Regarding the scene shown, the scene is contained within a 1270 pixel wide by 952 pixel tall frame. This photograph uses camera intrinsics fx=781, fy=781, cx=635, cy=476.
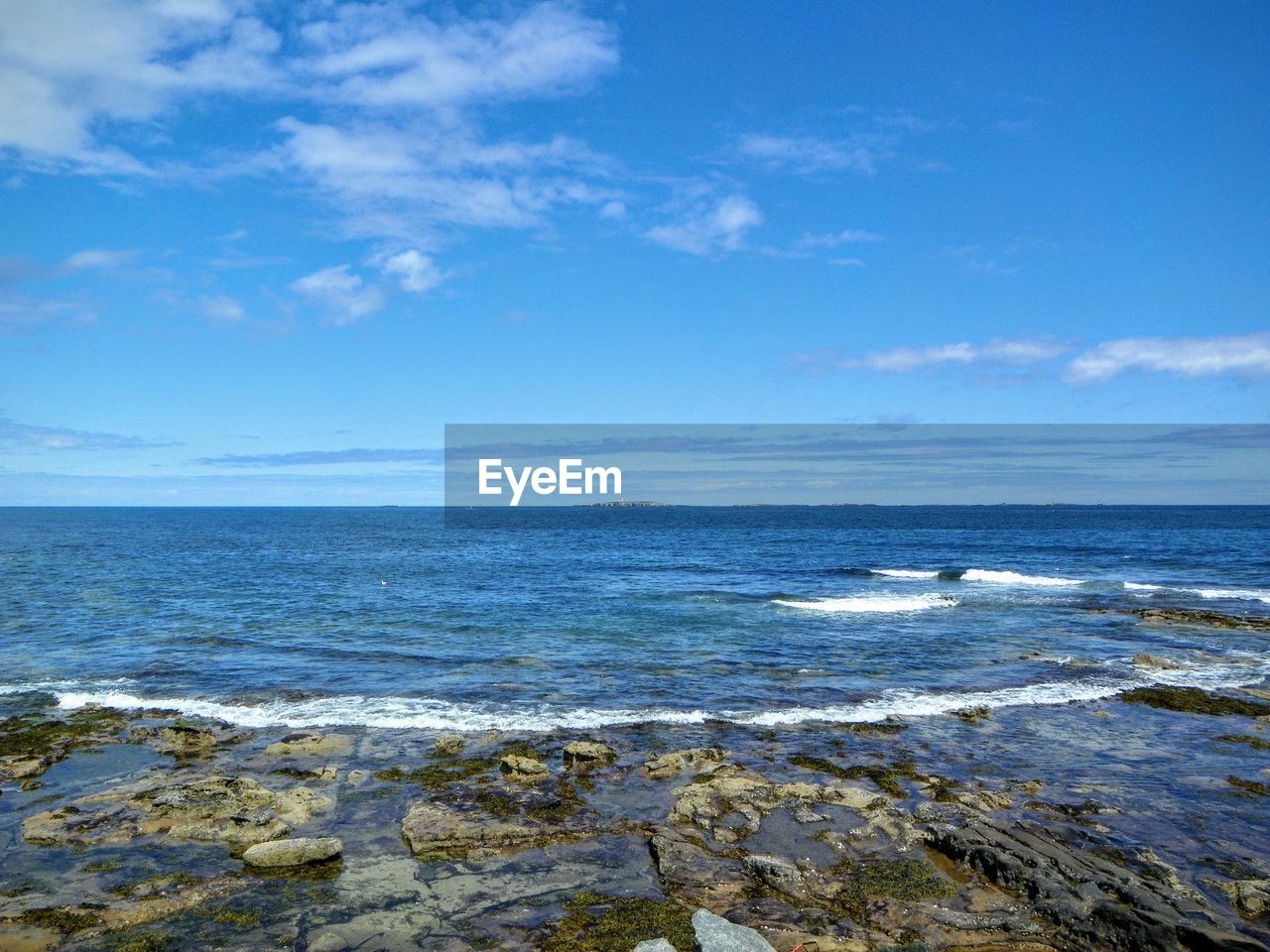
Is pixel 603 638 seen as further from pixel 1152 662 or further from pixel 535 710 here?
pixel 1152 662

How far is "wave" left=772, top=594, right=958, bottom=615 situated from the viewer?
4069 centimetres

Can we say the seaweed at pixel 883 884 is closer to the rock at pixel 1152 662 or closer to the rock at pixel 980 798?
the rock at pixel 980 798

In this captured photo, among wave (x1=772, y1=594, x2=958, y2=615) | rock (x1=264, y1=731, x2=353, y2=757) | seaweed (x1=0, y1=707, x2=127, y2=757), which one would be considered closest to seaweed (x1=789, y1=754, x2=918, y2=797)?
rock (x1=264, y1=731, x2=353, y2=757)

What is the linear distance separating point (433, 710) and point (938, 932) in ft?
49.1


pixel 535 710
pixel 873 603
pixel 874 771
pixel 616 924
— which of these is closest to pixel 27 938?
pixel 616 924

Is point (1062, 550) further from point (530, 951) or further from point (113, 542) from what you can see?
point (113, 542)

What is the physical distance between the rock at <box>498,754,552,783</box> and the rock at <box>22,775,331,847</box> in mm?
3543

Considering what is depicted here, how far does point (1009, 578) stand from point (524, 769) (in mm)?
49169

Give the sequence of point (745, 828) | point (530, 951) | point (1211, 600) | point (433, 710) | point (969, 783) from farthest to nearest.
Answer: point (1211, 600) → point (433, 710) → point (969, 783) → point (745, 828) → point (530, 951)

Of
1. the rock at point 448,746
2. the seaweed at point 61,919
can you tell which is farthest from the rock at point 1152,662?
the seaweed at point 61,919

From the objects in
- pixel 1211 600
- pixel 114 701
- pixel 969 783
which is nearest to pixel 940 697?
pixel 969 783

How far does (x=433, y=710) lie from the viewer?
859 inches

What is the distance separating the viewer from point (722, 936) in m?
9.59

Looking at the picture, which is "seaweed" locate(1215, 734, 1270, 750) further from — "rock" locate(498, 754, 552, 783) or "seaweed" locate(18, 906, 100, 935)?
"seaweed" locate(18, 906, 100, 935)
